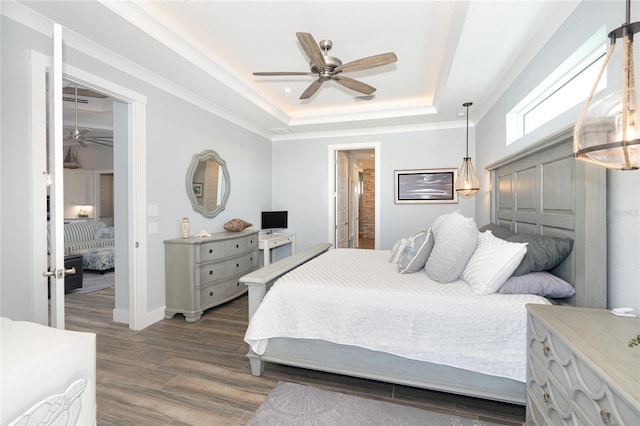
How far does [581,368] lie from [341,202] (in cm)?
489

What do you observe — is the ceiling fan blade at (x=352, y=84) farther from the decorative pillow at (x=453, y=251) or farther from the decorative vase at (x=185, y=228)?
the decorative vase at (x=185, y=228)

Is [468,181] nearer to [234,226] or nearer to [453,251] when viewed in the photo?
[453,251]

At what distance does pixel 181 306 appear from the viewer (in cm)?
315

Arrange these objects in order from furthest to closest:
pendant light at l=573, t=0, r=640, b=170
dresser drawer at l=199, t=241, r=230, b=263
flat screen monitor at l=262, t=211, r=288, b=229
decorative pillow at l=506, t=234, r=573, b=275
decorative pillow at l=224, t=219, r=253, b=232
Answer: flat screen monitor at l=262, t=211, r=288, b=229
decorative pillow at l=224, t=219, r=253, b=232
dresser drawer at l=199, t=241, r=230, b=263
decorative pillow at l=506, t=234, r=573, b=275
pendant light at l=573, t=0, r=640, b=170

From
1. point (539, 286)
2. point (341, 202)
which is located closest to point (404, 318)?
point (539, 286)

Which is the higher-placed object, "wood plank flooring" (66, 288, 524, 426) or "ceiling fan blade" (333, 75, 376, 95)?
"ceiling fan blade" (333, 75, 376, 95)

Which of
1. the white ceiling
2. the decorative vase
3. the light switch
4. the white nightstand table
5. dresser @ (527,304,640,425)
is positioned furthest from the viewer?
the white nightstand table

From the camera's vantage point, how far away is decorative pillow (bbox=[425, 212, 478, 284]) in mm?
2010

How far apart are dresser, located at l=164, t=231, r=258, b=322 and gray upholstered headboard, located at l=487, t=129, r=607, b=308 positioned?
311cm

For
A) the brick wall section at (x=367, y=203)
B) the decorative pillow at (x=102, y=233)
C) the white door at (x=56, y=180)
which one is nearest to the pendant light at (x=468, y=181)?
the white door at (x=56, y=180)

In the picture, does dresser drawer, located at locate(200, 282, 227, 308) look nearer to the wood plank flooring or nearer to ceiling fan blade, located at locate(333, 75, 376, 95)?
the wood plank flooring

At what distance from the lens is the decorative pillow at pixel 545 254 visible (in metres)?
1.76

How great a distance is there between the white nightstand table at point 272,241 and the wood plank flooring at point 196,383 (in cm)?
160

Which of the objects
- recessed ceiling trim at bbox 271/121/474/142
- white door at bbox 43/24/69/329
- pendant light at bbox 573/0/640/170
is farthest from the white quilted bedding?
recessed ceiling trim at bbox 271/121/474/142
